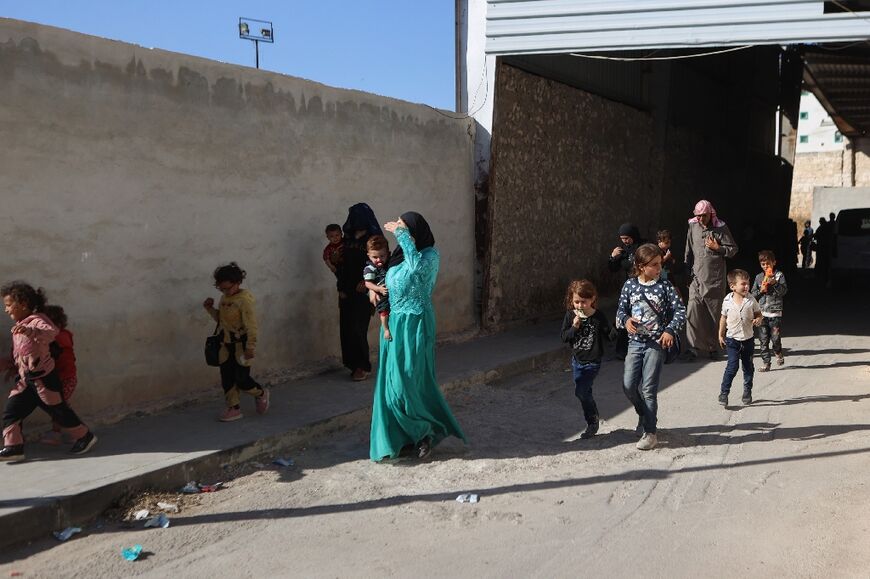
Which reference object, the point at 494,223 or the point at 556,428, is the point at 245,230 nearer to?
the point at 556,428

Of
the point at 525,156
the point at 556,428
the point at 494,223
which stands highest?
the point at 525,156

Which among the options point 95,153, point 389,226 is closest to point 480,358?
point 389,226

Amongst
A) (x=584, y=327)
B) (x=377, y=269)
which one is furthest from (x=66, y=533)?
(x=584, y=327)

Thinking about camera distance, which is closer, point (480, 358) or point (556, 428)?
point (556, 428)

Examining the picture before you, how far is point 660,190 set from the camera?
51.5 ft

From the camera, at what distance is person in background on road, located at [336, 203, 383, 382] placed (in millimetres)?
7723

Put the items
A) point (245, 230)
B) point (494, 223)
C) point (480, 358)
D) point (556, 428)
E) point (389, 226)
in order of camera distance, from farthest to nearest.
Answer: point (494, 223), point (480, 358), point (245, 230), point (556, 428), point (389, 226)

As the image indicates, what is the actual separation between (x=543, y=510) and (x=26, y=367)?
322cm

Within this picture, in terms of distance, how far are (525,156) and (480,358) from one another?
346cm

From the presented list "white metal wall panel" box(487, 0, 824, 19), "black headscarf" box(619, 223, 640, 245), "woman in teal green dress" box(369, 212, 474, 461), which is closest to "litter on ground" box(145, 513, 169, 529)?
"woman in teal green dress" box(369, 212, 474, 461)

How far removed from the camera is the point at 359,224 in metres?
7.87

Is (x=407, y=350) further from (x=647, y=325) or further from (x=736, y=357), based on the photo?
(x=736, y=357)

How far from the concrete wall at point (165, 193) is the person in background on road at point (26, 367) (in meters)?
0.42

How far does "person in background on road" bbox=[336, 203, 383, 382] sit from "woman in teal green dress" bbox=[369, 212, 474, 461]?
6.80 feet
